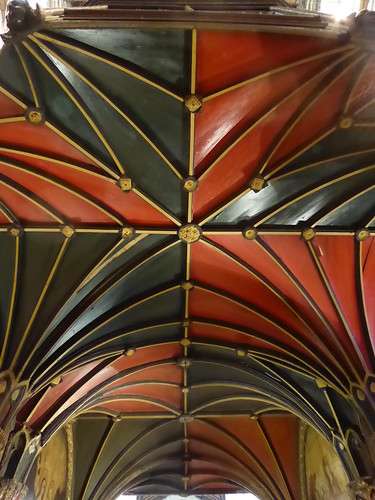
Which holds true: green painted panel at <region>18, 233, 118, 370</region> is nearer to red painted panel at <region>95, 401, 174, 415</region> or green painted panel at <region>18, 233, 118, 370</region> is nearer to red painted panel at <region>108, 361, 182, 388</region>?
red painted panel at <region>108, 361, 182, 388</region>

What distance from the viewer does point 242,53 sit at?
852cm

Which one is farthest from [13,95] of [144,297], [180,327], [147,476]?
[147,476]

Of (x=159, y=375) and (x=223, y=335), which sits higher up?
(x=223, y=335)

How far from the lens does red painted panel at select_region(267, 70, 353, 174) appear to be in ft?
29.7

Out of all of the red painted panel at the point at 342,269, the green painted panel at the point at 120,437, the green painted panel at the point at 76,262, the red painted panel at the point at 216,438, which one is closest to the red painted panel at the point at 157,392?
the green painted panel at the point at 120,437

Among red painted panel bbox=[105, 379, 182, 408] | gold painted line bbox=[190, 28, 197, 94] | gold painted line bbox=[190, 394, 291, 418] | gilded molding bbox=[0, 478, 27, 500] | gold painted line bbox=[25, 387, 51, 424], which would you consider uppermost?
gold painted line bbox=[190, 28, 197, 94]

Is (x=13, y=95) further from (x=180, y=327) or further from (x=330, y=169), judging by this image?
(x=180, y=327)

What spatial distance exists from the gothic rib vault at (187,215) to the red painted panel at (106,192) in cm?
5

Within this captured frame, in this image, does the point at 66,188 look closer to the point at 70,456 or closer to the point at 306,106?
the point at 306,106

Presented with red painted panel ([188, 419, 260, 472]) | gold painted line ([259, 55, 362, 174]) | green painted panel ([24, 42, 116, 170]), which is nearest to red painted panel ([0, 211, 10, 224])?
green painted panel ([24, 42, 116, 170])

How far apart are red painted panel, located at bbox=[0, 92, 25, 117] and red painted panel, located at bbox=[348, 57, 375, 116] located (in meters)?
7.13

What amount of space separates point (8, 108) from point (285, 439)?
1457 cm

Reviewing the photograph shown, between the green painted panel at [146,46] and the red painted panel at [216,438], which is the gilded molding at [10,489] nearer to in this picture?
the red painted panel at [216,438]

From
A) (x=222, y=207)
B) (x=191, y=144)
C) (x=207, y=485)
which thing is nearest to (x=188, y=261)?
(x=222, y=207)
